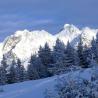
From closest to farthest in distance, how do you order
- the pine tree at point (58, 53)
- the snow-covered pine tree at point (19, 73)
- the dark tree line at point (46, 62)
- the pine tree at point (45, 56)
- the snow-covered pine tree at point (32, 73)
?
the dark tree line at point (46, 62) < the pine tree at point (58, 53) < the snow-covered pine tree at point (32, 73) < the snow-covered pine tree at point (19, 73) < the pine tree at point (45, 56)

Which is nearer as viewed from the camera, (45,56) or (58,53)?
(58,53)

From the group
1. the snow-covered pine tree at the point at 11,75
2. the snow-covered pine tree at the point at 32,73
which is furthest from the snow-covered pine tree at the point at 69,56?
the snow-covered pine tree at the point at 11,75

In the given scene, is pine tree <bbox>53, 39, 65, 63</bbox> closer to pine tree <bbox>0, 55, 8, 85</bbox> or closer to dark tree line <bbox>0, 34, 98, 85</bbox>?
dark tree line <bbox>0, 34, 98, 85</bbox>

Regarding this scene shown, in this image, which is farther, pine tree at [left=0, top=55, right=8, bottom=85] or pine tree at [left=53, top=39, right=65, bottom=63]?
pine tree at [left=0, top=55, right=8, bottom=85]

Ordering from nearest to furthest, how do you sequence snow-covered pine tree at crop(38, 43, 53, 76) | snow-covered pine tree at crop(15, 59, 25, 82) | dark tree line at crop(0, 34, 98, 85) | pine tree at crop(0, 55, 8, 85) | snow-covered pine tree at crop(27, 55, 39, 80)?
dark tree line at crop(0, 34, 98, 85)
pine tree at crop(0, 55, 8, 85)
snow-covered pine tree at crop(27, 55, 39, 80)
snow-covered pine tree at crop(15, 59, 25, 82)
snow-covered pine tree at crop(38, 43, 53, 76)

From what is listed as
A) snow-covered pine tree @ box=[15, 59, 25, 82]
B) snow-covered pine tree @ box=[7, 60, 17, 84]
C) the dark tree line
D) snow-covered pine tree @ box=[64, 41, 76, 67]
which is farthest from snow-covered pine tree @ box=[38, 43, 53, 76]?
snow-covered pine tree @ box=[7, 60, 17, 84]

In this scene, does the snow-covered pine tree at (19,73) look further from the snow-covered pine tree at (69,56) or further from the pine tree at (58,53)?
the snow-covered pine tree at (69,56)

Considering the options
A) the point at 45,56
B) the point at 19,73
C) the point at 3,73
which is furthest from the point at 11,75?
the point at 45,56

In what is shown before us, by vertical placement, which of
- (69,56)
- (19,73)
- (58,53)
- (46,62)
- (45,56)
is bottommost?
(19,73)

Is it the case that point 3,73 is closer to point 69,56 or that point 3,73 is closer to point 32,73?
point 32,73

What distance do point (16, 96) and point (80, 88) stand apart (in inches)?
146

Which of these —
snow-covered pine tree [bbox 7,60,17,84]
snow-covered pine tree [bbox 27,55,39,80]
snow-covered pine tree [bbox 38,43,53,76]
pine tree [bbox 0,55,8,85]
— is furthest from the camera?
snow-covered pine tree [bbox 38,43,53,76]

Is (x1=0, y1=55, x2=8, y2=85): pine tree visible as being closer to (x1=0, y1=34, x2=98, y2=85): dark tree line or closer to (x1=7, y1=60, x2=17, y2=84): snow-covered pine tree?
(x1=0, y1=34, x2=98, y2=85): dark tree line

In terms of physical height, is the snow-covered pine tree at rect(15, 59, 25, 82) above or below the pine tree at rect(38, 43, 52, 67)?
below
